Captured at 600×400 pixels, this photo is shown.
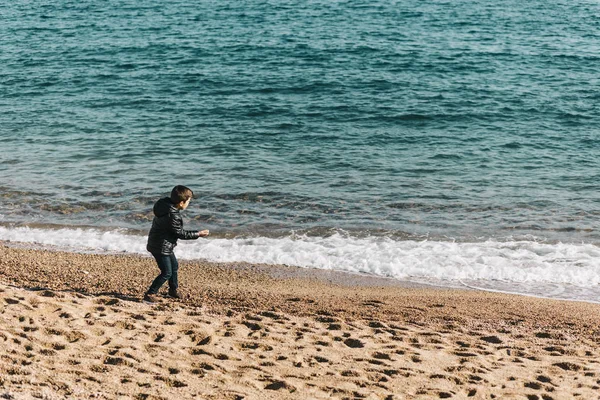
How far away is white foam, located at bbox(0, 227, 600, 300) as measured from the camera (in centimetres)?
1148

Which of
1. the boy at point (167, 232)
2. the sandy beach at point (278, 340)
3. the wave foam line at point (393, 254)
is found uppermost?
the boy at point (167, 232)

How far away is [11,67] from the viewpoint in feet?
93.7

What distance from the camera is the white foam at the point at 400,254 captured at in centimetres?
1148

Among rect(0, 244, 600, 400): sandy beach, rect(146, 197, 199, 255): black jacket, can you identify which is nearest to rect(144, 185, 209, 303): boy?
rect(146, 197, 199, 255): black jacket

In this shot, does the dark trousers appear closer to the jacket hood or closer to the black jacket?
the black jacket

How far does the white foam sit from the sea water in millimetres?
42

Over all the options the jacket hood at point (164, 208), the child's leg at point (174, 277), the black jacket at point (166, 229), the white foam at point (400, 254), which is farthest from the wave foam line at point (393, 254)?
the jacket hood at point (164, 208)

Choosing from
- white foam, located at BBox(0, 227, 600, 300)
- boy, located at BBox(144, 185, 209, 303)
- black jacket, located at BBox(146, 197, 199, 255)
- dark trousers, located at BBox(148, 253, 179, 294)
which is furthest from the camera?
white foam, located at BBox(0, 227, 600, 300)

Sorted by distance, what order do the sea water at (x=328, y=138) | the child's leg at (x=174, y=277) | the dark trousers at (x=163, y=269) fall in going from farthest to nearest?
the sea water at (x=328, y=138), the child's leg at (x=174, y=277), the dark trousers at (x=163, y=269)

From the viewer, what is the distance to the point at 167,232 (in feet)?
29.6

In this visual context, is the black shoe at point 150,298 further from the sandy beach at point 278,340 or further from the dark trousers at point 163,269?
the sandy beach at point 278,340

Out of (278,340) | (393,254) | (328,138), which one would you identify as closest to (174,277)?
(278,340)

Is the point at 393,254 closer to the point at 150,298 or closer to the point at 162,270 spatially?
Result: the point at 162,270

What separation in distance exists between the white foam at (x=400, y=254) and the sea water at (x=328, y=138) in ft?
0.14
